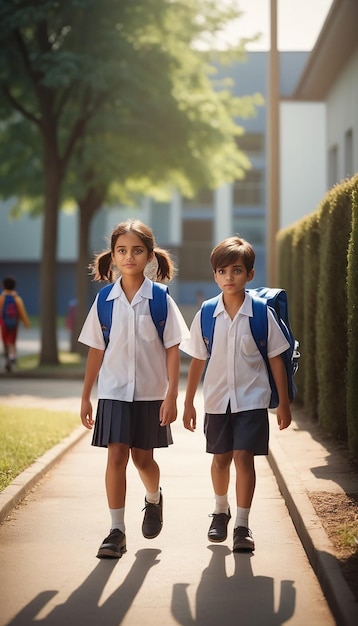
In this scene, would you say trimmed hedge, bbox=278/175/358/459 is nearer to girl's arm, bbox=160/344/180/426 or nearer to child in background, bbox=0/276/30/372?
girl's arm, bbox=160/344/180/426

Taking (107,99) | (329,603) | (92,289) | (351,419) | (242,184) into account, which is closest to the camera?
(329,603)

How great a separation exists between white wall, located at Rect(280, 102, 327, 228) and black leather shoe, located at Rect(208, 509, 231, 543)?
31.0 meters

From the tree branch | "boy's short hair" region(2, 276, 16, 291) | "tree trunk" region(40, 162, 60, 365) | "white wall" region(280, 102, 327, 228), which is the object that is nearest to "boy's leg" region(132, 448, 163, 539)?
"boy's short hair" region(2, 276, 16, 291)

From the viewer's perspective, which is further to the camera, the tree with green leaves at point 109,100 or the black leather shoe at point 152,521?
the tree with green leaves at point 109,100

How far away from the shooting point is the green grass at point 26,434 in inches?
365

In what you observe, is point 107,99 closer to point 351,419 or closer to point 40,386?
point 40,386

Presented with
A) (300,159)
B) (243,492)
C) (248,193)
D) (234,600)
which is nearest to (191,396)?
(243,492)

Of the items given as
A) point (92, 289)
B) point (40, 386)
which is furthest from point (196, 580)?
point (92, 289)

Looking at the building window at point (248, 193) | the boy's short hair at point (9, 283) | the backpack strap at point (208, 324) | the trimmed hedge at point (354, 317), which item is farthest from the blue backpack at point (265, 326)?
the building window at point (248, 193)

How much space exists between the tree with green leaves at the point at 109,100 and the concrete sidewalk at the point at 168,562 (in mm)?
14842

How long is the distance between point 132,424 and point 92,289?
117ft

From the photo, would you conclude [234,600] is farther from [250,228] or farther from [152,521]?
[250,228]

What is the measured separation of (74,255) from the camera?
69562 mm

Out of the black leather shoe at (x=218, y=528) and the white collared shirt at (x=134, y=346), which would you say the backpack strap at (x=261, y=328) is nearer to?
the white collared shirt at (x=134, y=346)
